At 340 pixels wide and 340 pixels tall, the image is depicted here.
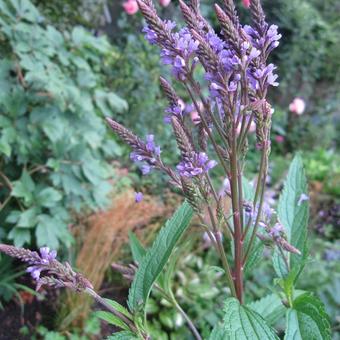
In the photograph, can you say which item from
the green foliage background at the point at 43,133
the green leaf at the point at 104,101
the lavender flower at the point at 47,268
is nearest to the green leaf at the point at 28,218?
the green foliage background at the point at 43,133

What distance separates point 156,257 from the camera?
108 centimetres

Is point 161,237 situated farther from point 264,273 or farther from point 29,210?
point 264,273

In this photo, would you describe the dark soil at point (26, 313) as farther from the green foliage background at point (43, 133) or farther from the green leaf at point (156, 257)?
the green leaf at point (156, 257)

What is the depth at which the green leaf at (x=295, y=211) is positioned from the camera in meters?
1.25

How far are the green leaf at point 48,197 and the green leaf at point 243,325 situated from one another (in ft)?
5.54

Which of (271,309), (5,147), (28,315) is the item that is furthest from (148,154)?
(28,315)

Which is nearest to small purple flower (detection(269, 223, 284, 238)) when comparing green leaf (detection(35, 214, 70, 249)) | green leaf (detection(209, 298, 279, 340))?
green leaf (detection(209, 298, 279, 340))

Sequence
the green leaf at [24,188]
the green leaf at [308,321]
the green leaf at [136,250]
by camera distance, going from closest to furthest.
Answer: the green leaf at [308,321] → the green leaf at [136,250] → the green leaf at [24,188]

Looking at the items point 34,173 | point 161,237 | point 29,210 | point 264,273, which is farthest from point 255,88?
point 264,273

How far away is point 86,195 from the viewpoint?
2.73m

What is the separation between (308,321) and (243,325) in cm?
18

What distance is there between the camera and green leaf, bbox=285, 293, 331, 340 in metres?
1.01

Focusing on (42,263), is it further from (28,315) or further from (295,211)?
(28,315)

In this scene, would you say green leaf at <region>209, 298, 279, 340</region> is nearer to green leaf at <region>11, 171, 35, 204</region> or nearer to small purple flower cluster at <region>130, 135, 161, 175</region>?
small purple flower cluster at <region>130, 135, 161, 175</region>
